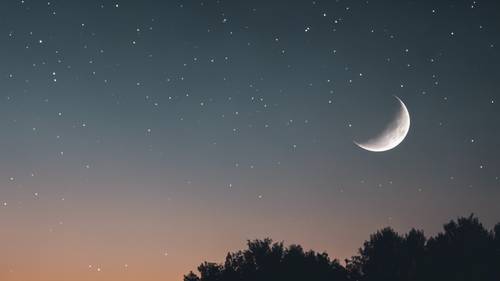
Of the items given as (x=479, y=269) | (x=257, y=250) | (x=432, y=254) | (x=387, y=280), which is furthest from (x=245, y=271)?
(x=479, y=269)

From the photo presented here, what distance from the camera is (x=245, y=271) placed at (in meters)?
45.0

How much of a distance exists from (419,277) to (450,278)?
202cm

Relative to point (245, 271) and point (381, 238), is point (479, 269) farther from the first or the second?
point (245, 271)

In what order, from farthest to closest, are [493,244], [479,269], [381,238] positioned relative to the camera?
[381,238] → [493,244] → [479,269]

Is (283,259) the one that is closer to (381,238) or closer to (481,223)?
(381,238)

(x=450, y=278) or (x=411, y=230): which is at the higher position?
(x=411, y=230)

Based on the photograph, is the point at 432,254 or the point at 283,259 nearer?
the point at 432,254

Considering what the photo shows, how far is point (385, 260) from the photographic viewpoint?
4341cm

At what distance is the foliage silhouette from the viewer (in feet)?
133

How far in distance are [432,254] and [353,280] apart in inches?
245

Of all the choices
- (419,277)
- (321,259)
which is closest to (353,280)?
(321,259)

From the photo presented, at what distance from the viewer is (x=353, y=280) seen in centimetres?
4416

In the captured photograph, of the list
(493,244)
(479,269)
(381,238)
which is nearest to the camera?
(479,269)

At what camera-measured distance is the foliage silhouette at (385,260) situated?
40.5 m
